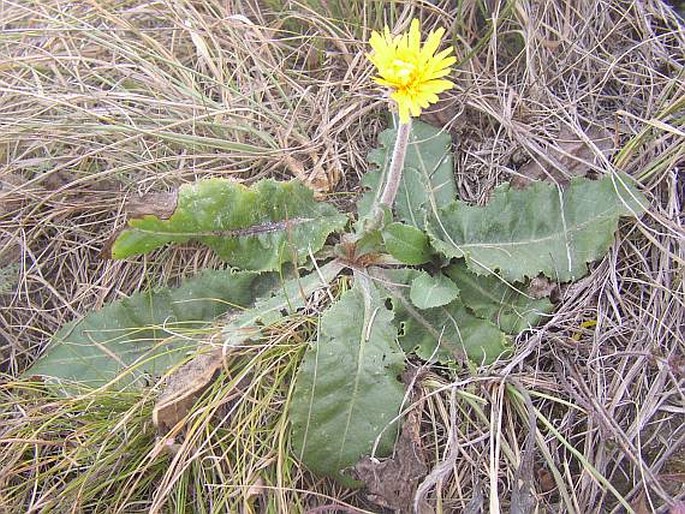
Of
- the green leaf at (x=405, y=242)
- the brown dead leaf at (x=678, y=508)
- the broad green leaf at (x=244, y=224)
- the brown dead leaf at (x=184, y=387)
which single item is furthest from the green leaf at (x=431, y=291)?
the brown dead leaf at (x=678, y=508)

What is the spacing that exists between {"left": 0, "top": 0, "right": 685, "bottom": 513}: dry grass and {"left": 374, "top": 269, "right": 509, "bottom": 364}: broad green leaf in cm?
6

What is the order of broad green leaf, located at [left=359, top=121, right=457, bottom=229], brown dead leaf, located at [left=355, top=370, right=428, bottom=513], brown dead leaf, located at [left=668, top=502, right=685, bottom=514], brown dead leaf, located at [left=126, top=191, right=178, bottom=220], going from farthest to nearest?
broad green leaf, located at [left=359, top=121, right=457, bottom=229] < brown dead leaf, located at [left=126, top=191, right=178, bottom=220] < brown dead leaf, located at [left=355, top=370, right=428, bottom=513] < brown dead leaf, located at [left=668, top=502, right=685, bottom=514]

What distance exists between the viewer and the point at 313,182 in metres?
1.95

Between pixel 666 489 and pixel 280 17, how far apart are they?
5.56ft

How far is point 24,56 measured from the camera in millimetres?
2154

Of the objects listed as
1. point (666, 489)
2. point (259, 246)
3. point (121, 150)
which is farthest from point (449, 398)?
point (121, 150)

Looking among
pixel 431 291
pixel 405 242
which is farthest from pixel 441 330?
pixel 405 242

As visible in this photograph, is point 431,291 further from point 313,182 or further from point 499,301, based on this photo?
point 313,182

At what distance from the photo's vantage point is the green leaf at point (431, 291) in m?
1.65

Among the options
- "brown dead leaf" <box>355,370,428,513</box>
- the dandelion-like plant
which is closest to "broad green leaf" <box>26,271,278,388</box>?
"brown dead leaf" <box>355,370,428,513</box>

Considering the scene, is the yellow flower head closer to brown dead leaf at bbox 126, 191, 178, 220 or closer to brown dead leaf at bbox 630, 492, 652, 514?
brown dead leaf at bbox 126, 191, 178, 220

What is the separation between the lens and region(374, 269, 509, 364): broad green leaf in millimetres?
1678

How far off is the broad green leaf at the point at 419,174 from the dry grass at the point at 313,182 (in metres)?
0.07

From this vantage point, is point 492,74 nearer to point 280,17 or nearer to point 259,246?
point 280,17
